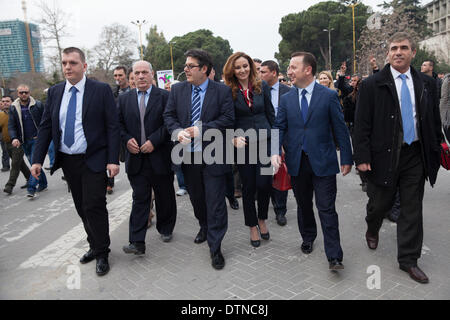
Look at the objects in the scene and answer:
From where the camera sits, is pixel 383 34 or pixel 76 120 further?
pixel 383 34

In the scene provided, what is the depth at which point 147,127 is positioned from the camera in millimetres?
4320

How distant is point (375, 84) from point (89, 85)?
290 cm

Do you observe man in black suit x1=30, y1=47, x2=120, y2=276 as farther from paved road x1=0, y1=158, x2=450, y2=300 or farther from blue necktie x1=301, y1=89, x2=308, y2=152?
blue necktie x1=301, y1=89, x2=308, y2=152

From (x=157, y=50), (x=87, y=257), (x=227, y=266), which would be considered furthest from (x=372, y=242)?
(x=157, y=50)

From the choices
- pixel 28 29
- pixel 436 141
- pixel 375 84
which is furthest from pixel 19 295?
pixel 28 29

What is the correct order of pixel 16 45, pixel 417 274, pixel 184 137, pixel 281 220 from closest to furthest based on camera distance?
pixel 417 274
pixel 184 137
pixel 281 220
pixel 16 45

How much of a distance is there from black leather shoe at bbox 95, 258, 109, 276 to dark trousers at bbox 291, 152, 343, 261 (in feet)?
7.11

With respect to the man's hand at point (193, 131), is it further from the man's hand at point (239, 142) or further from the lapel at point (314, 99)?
the lapel at point (314, 99)

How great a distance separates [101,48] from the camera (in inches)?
1853

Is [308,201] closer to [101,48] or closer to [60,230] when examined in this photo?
[60,230]

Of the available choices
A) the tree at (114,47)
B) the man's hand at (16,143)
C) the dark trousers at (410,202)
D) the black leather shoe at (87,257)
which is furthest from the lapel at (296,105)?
the tree at (114,47)

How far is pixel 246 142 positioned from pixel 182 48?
6451 centimetres

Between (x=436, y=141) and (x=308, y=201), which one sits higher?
(x=436, y=141)

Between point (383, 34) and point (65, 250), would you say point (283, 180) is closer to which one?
point (65, 250)
